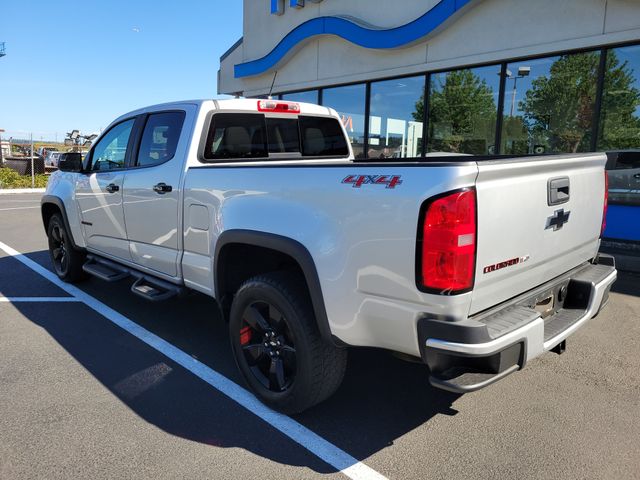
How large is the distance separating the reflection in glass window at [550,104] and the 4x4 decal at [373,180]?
748cm

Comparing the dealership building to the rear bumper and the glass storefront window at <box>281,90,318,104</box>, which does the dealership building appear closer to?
the glass storefront window at <box>281,90,318,104</box>

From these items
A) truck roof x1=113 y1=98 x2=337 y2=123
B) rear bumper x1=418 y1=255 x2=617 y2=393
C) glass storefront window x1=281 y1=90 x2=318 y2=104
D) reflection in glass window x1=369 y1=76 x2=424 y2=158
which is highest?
glass storefront window x1=281 y1=90 x2=318 y2=104

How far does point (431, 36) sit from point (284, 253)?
27.1 ft

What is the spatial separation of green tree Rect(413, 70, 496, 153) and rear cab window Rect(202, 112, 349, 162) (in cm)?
576

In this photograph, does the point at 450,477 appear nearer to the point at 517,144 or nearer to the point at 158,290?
the point at 158,290

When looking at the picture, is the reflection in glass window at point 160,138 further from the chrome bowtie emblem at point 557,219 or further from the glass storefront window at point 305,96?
the glass storefront window at point 305,96

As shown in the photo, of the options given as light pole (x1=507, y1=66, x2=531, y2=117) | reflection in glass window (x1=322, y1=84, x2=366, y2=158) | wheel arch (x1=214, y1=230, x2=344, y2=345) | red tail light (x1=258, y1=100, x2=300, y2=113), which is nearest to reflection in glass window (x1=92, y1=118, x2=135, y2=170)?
red tail light (x1=258, y1=100, x2=300, y2=113)

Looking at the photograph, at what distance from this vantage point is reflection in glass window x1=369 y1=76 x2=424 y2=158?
424 inches

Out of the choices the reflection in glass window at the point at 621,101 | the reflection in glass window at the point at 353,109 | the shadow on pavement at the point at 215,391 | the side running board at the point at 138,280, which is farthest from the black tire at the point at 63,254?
the reflection in glass window at the point at 621,101

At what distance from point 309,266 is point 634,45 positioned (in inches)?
306

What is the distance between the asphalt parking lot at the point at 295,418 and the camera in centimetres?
253

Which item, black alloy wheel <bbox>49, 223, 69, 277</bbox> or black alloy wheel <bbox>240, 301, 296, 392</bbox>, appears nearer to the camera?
black alloy wheel <bbox>240, 301, 296, 392</bbox>

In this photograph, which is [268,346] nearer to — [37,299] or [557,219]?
[557,219]

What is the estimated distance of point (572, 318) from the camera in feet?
9.37
